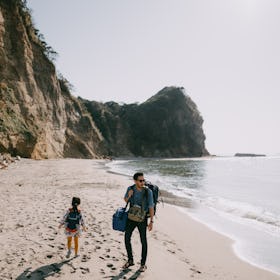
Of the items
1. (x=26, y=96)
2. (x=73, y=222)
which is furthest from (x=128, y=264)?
(x=26, y=96)

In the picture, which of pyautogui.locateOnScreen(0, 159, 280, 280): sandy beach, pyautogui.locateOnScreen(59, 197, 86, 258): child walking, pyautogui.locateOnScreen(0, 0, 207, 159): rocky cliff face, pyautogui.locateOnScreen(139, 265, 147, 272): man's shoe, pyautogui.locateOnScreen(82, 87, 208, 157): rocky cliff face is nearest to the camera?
pyautogui.locateOnScreen(0, 159, 280, 280): sandy beach

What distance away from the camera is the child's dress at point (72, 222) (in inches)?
249

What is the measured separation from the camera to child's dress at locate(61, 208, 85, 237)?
6.32 meters

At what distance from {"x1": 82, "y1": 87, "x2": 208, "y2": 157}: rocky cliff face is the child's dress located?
4359 inches

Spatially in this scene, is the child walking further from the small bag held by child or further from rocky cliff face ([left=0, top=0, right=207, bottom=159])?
rocky cliff face ([left=0, top=0, right=207, bottom=159])

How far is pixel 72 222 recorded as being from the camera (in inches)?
251

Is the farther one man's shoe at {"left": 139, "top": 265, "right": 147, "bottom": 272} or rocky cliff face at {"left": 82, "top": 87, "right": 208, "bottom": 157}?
rocky cliff face at {"left": 82, "top": 87, "right": 208, "bottom": 157}

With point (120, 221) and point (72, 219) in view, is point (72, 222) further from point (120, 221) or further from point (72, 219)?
point (120, 221)

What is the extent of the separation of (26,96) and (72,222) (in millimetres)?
40242

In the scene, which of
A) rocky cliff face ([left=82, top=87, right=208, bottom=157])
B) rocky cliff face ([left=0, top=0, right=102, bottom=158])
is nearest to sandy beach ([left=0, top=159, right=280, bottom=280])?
rocky cliff face ([left=0, top=0, right=102, bottom=158])

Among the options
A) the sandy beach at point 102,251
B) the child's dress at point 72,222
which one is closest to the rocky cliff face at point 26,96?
the sandy beach at point 102,251

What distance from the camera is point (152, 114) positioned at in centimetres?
13288

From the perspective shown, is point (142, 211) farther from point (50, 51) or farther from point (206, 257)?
point (50, 51)

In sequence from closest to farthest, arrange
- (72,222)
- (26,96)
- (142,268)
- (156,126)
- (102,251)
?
(142,268), (72,222), (102,251), (26,96), (156,126)
